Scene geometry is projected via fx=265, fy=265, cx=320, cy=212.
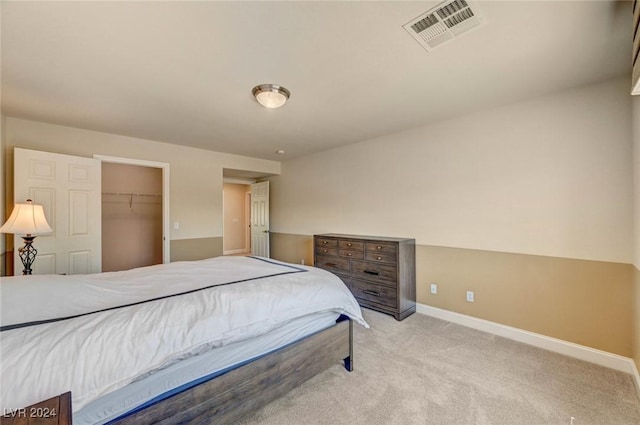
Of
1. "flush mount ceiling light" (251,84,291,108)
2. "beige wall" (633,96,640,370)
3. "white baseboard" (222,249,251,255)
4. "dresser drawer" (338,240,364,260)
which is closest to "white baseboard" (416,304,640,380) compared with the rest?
"beige wall" (633,96,640,370)

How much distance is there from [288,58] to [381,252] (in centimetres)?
242

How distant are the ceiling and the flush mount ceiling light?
7 centimetres

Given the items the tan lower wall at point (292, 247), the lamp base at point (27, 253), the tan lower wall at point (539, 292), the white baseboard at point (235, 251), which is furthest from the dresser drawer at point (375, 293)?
the white baseboard at point (235, 251)

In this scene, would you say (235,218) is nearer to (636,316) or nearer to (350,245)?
(350,245)

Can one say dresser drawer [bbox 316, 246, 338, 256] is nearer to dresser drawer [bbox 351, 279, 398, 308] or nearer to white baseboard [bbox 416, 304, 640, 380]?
dresser drawer [bbox 351, 279, 398, 308]

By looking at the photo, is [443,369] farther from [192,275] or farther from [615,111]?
[615,111]

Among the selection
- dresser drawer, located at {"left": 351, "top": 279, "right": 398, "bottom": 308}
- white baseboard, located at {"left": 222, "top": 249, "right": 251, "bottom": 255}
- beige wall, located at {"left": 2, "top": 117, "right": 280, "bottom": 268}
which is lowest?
white baseboard, located at {"left": 222, "top": 249, "right": 251, "bottom": 255}

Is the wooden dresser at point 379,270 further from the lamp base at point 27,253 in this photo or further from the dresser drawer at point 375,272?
the lamp base at point 27,253

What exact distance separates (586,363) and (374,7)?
10.9 feet

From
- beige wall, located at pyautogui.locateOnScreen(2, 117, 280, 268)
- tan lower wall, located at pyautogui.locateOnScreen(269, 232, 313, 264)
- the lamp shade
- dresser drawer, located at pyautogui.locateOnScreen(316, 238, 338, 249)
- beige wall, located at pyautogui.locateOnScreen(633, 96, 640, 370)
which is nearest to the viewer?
beige wall, located at pyautogui.locateOnScreen(633, 96, 640, 370)

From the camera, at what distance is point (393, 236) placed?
3801mm

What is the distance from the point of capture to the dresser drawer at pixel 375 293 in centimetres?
330

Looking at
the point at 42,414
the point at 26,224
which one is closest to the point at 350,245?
the point at 42,414

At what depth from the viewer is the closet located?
4574mm
